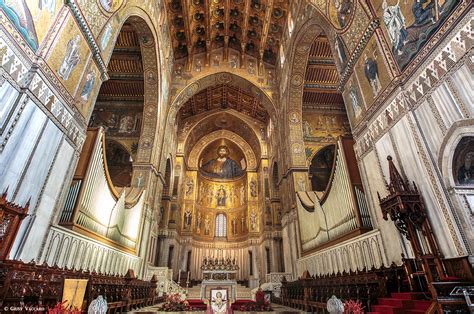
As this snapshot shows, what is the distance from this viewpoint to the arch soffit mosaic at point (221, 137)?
2502 centimetres

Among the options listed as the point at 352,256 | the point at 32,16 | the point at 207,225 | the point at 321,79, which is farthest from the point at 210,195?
the point at 32,16

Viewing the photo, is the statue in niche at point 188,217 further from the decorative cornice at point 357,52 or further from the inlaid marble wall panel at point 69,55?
the decorative cornice at point 357,52

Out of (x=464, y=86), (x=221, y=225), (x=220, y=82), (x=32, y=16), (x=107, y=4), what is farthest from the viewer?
(x=221, y=225)

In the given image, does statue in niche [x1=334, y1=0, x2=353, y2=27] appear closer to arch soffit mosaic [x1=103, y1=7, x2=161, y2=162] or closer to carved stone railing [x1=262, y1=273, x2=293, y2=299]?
arch soffit mosaic [x1=103, y1=7, x2=161, y2=162]

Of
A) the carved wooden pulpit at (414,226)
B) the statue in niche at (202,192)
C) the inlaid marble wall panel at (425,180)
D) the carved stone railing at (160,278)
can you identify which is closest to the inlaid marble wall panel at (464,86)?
the inlaid marble wall panel at (425,180)

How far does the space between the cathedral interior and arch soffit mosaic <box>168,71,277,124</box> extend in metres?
0.25

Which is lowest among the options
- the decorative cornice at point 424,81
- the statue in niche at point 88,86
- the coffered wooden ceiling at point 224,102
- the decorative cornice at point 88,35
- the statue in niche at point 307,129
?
the decorative cornice at point 424,81

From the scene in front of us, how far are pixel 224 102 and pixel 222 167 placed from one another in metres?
8.59

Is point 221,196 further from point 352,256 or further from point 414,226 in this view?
point 414,226

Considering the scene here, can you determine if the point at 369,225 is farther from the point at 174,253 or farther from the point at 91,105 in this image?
the point at 174,253

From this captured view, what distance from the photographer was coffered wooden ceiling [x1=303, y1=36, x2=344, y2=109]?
52.9ft

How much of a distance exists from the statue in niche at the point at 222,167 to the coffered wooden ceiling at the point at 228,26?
11.3 metres

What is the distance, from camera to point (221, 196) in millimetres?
27078

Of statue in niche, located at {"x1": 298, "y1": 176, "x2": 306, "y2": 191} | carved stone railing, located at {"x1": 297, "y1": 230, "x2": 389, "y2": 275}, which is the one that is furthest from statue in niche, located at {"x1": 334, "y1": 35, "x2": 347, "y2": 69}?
statue in niche, located at {"x1": 298, "y1": 176, "x2": 306, "y2": 191}
